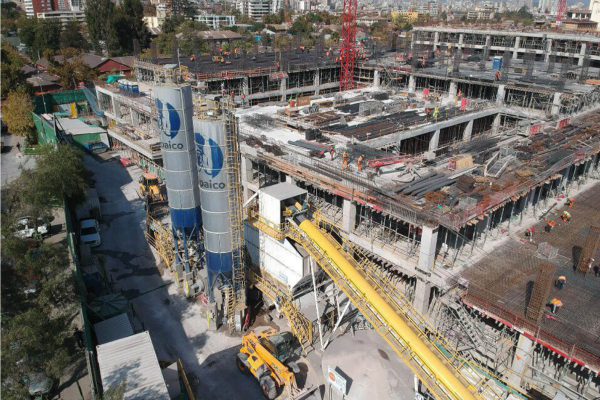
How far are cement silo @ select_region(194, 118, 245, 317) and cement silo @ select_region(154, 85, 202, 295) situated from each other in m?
2.67

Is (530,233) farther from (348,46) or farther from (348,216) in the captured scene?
(348,46)

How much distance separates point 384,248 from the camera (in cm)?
2888

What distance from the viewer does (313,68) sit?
7244cm

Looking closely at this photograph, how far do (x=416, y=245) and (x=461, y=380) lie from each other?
10208 millimetres

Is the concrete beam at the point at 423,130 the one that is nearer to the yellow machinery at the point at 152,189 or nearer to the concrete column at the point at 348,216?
the concrete column at the point at 348,216

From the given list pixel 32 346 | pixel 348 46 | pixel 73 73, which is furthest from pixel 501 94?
pixel 73 73

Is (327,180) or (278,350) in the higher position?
(327,180)

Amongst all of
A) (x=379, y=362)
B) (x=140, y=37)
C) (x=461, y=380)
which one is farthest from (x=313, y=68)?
(x=140, y=37)

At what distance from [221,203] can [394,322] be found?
40.6 ft

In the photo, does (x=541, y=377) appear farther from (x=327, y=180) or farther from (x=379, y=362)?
(x=327, y=180)

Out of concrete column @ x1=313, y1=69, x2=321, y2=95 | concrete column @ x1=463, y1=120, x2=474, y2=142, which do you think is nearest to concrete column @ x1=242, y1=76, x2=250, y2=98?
concrete column @ x1=313, y1=69, x2=321, y2=95

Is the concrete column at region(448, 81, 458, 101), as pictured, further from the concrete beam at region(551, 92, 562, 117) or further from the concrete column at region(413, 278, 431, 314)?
the concrete column at region(413, 278, 431, 314)

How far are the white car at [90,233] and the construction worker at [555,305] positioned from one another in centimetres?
3480

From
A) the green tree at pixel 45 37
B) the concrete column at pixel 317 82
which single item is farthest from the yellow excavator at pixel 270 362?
the green tree at pixel 45 37
